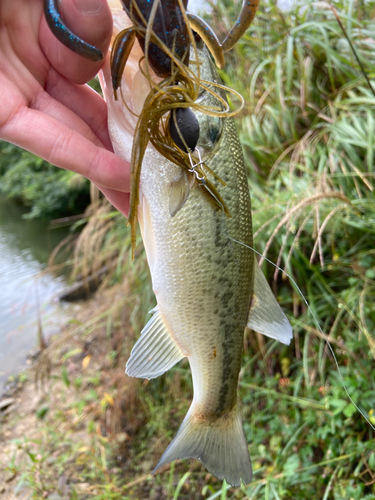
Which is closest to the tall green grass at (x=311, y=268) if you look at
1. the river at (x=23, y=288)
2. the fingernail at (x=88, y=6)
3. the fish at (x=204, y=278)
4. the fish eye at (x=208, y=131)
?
the fish at (x=204, y=278)

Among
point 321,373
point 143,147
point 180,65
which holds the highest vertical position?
point 180,65

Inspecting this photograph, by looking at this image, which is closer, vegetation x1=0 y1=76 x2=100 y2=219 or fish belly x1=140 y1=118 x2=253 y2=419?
fish belly x1=140 y1=118 x2=253 y2=419

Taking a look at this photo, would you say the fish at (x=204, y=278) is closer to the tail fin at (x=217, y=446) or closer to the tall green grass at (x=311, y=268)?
the tail fin at (x=217, y=446)

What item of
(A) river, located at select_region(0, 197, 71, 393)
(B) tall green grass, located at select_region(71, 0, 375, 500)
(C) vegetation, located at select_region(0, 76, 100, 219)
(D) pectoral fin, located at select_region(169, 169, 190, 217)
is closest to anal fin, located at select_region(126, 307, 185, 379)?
(D) pectoral fin, located at select_region(169, 169, 190, 217)

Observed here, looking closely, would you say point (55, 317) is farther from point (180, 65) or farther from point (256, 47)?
point (180, 65)

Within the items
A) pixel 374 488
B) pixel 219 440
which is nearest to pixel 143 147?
pixel 219 440

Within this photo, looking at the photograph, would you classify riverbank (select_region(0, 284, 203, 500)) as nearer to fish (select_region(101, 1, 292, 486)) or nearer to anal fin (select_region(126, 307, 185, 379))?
fish (select_region(101, 1, 292, 486))
